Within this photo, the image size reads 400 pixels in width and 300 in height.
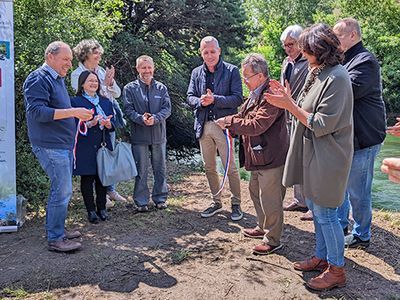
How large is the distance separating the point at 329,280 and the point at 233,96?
6.93 feet

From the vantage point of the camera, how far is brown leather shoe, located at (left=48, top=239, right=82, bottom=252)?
3.78 m

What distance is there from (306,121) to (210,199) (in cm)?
286

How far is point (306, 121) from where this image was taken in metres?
2.91

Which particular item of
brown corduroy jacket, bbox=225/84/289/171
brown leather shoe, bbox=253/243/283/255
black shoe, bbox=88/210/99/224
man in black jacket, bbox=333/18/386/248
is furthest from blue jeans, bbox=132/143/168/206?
man in black jacket, bbox=333/18/386/248

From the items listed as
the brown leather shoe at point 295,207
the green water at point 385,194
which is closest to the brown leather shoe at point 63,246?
the brown leather shoe at point 295,207

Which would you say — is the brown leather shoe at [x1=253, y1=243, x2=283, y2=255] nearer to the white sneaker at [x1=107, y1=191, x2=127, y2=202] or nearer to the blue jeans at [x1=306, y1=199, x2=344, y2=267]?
the blue jeans at [x1=306, y1=199, x2=344, y2=267]

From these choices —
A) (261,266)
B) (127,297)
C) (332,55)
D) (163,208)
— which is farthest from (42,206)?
(332,55)

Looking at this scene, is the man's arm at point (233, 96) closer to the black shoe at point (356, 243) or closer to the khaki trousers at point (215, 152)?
the khaki trousers at point (215, 152)

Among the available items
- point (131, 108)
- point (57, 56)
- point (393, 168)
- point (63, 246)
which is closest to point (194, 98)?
point (131, 108)

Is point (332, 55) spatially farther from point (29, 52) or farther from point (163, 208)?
point (29, 52)

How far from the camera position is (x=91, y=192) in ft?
14.8

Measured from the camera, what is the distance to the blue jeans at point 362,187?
3664mm

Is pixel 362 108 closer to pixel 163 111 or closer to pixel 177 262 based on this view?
pixel 177 262

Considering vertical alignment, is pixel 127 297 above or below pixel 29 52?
below
